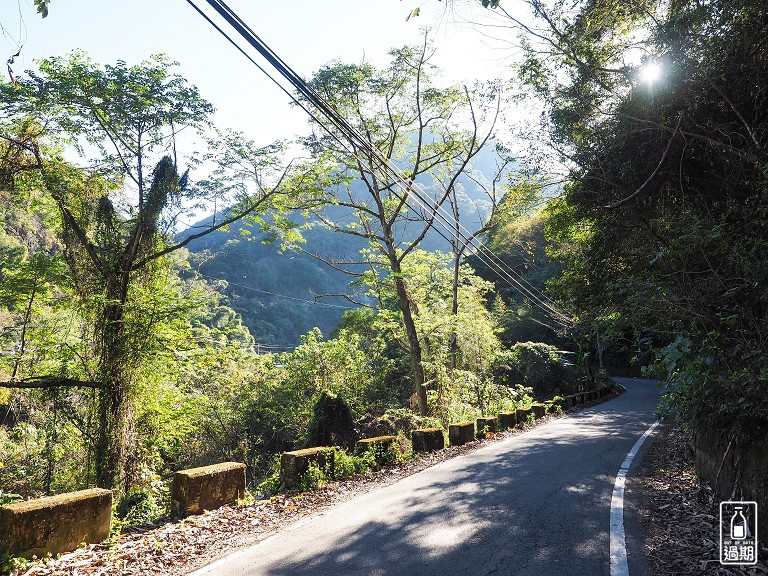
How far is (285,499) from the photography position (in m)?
7.14

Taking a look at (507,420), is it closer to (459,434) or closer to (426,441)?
(459,434)

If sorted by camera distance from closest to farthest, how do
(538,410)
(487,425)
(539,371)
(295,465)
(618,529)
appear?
(618,529)
(295,465)
(487,425)
(538,410)
(539,371)

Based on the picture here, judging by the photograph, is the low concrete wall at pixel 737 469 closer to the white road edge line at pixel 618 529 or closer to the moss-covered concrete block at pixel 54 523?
the white road edge line at pixel 618 529

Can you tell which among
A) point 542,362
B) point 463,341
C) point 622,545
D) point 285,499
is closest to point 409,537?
point 622,545

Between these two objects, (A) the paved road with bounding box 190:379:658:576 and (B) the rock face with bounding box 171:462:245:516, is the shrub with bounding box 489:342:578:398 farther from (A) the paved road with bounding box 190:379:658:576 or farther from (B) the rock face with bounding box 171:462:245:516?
(B) the rock face with bounding box 171:462:245:516

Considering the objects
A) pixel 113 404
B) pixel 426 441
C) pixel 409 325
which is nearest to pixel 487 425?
pixel 426 441

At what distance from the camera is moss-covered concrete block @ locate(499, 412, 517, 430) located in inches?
577

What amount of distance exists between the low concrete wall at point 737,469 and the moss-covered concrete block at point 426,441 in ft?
19.1

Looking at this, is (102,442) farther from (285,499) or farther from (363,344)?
Result: (363,344)

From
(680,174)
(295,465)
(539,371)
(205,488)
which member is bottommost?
(539,371)

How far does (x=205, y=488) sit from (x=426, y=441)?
5.98 m

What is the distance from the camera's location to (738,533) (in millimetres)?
4754

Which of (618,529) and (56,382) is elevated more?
(56,382)

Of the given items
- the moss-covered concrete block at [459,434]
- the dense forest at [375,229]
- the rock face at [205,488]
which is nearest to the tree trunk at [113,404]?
the dense forest at [375,229]
